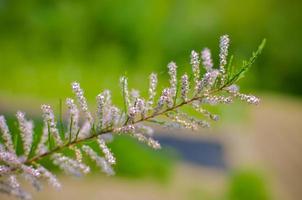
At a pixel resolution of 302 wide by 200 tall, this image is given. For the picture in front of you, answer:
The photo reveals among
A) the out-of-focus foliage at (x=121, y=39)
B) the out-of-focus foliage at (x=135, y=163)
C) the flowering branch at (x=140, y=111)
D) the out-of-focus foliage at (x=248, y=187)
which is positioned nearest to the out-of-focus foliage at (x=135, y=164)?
the out-of-focus foliage at (x=135, y=163)

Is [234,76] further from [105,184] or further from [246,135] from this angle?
[246,135]

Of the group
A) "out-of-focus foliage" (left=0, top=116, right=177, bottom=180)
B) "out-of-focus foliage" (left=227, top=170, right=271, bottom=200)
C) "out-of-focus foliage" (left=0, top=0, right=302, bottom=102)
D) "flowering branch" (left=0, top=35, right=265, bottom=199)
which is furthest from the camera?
"out-of-focus foliage" (left=0, top=0, right=302, bottom=102)

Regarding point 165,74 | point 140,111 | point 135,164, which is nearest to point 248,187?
point 135,164

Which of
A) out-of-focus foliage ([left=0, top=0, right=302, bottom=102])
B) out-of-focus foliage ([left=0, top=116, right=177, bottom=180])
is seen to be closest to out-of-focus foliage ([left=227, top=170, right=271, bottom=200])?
out-of-focus foliage ([left=0, top=116, right=177, bottom=180])

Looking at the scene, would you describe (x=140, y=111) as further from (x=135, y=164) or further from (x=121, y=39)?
(x=121, y=39)

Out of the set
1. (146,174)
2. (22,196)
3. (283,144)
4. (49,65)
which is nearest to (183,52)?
(49,65)

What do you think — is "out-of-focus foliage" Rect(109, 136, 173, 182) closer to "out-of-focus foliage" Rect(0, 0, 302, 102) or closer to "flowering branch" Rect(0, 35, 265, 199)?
"out-of-focus foliage" Rect(0, 0, 302, 102)
